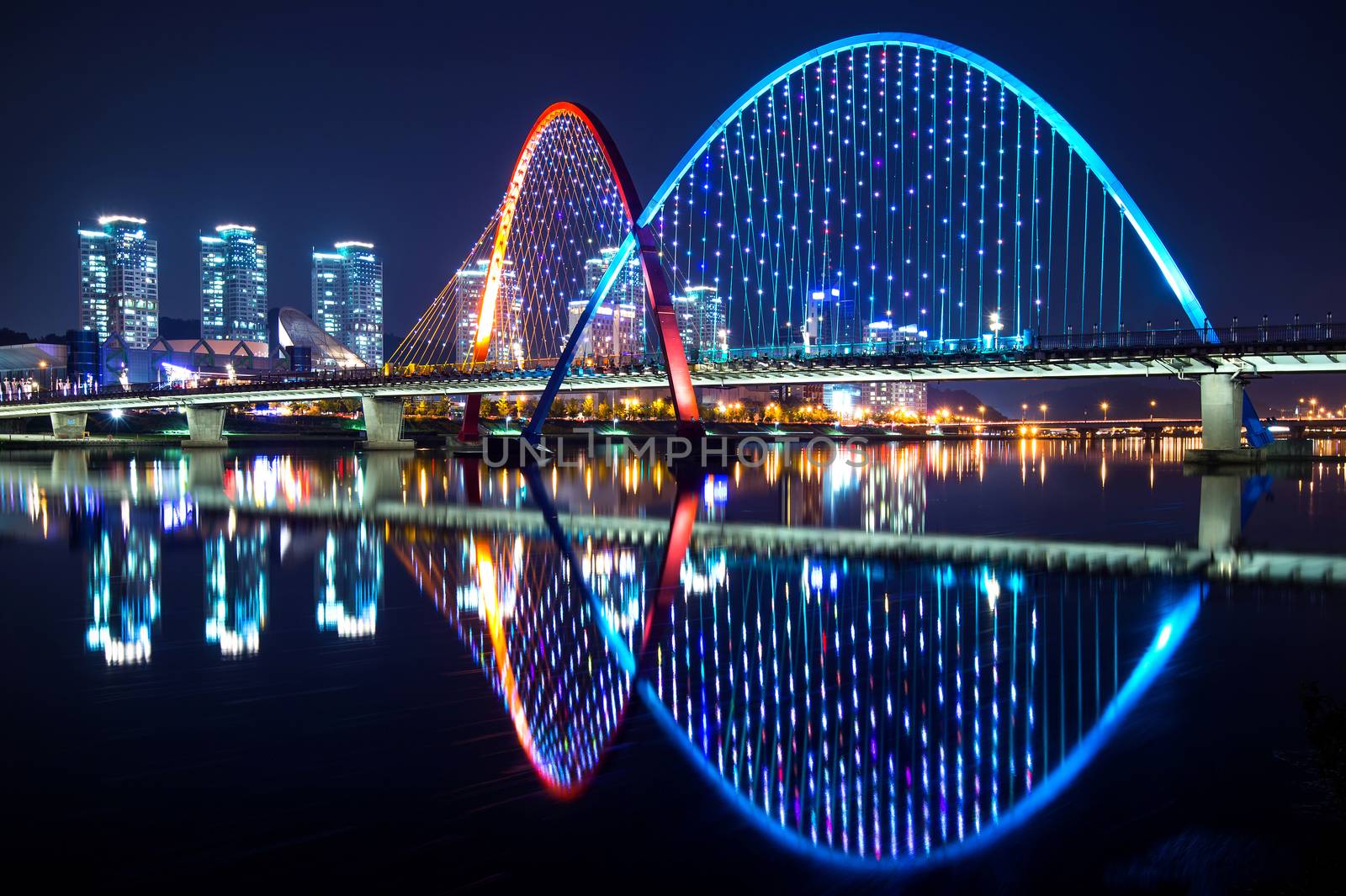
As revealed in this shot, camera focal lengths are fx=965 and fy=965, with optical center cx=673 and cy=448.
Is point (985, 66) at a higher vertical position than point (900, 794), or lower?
higher

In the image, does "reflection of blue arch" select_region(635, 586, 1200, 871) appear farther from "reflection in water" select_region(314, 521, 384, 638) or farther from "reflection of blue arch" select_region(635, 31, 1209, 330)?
"reflection of blue arch" select_region(635, 31, 1209, 330)

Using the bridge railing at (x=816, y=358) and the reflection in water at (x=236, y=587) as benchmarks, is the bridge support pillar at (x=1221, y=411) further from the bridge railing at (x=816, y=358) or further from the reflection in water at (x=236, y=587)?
the reflection in water at (x=236, y=587)

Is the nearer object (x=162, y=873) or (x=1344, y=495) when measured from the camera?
(x=162, y=873)

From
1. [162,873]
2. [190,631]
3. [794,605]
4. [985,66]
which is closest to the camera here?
[162,873]

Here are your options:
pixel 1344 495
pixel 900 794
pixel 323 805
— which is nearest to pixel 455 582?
pixel 323 805

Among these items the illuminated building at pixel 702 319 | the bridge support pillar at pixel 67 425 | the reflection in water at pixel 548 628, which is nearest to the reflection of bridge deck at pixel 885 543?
the reflection in water at pixel 548 628

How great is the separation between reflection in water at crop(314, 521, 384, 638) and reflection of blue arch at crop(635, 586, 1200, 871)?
440 centimetres

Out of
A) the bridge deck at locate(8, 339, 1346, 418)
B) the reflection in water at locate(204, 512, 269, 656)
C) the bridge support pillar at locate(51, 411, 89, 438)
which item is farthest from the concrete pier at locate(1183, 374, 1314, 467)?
the bridge support pillar at locate(51, 411, 89, 438)

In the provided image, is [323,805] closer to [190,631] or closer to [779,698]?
[779,698]

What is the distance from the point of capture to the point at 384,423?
72.1m

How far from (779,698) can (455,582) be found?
23.5ft

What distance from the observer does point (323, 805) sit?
20.0ft

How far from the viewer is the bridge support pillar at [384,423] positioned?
7100 centimetres

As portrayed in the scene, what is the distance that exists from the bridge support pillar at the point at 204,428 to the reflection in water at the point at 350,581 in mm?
62525
